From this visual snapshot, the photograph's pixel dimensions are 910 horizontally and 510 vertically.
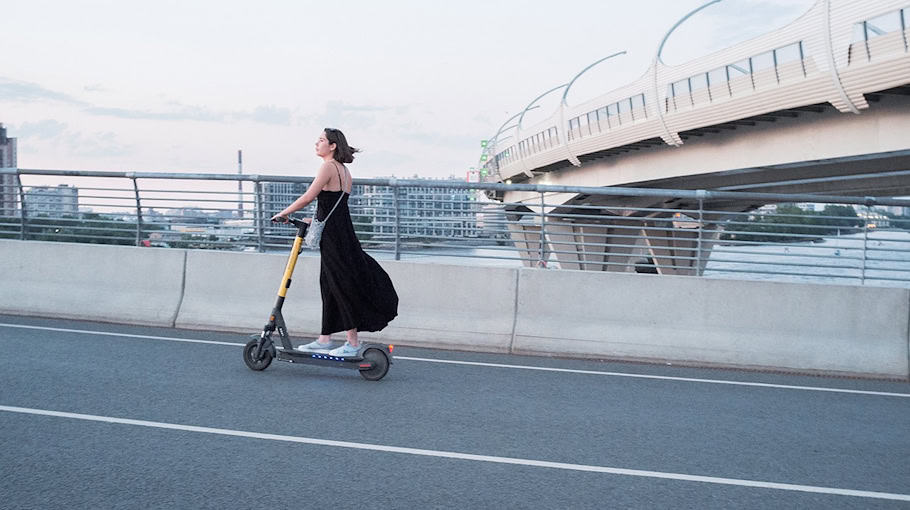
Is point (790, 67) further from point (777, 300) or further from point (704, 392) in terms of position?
point (704, 392)

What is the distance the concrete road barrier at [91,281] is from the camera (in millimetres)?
11547

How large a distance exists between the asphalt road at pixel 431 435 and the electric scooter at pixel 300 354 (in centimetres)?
14

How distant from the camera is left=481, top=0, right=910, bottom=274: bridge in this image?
979 inches

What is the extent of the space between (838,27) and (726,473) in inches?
896

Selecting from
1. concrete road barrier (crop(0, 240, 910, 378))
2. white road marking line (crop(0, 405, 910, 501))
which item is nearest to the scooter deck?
white road marking line (crop(0, 405, 910, 501))

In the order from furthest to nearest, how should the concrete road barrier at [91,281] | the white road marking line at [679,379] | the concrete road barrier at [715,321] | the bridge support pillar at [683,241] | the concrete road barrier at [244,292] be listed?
1. the concrete road barrier at [91,281]
2. the concrete road barrier at [244,292]
3. the bridge support pillar at [683,241]
4. the concrete road barrier at [715,321]
5. the white road marking line at [679,379]

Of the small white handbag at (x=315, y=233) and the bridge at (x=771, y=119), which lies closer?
the small white handbag at (x=315, y=233)

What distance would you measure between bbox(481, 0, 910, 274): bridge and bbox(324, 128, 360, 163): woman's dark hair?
32.2 feet

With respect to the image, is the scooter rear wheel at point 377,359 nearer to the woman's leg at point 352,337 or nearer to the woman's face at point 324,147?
the woman's leg at point 352,337

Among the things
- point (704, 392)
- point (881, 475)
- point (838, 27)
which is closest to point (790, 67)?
point (838, 27)

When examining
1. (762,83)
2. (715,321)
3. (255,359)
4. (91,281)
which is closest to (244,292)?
(91,281)

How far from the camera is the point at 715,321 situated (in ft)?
33.8

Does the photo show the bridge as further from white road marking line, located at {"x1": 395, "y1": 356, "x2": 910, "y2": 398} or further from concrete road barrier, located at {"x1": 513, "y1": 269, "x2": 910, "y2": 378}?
white road marking line, located at {"x1": 395, "y1": 356, "x2": 910, "y2": 398}

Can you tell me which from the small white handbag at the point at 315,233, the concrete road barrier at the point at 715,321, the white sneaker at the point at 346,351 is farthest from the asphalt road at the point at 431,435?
the small white handbag at the point at 315,233
